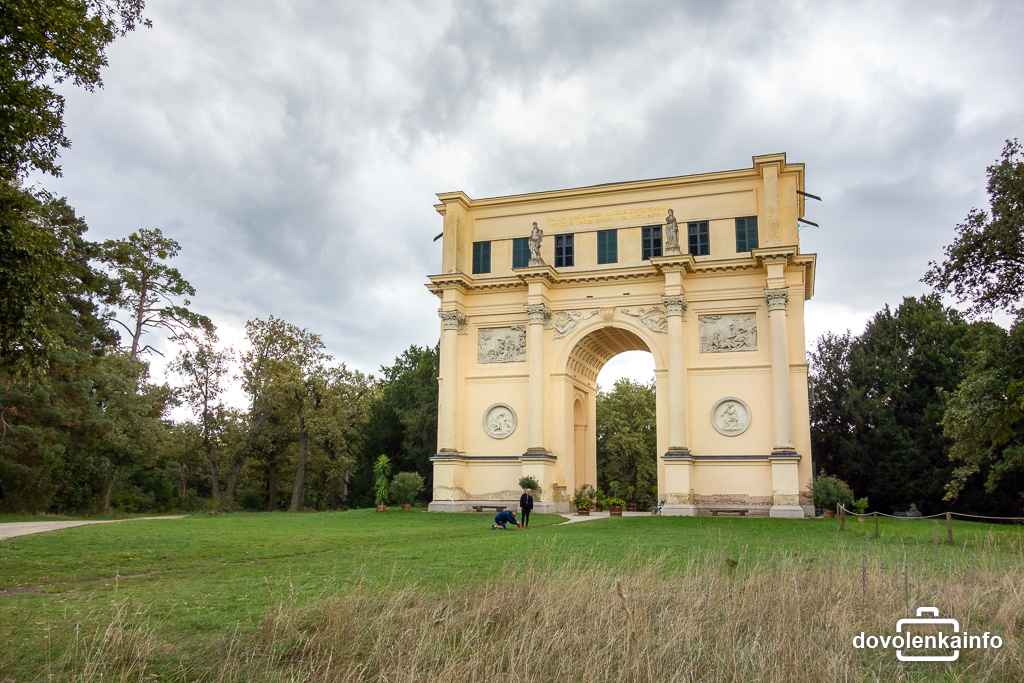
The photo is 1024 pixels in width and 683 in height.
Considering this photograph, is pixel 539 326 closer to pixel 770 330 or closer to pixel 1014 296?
pixel 770 330

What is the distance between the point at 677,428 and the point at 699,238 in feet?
30.8

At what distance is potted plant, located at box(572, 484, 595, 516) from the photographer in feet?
121

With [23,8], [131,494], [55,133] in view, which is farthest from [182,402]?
[23,8]

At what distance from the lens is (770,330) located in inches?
1385

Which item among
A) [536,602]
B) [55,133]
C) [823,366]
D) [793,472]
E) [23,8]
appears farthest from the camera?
[823,366]

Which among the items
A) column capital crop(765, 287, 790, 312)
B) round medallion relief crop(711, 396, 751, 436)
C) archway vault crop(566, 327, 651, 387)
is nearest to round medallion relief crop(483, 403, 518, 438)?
archway vault crop(566, 327, 651, 387)

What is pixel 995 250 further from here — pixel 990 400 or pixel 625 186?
pixel 625 186

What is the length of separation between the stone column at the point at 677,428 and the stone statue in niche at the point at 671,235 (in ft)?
7.08

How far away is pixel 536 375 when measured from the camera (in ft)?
124

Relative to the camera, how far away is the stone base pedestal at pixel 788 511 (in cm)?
3256

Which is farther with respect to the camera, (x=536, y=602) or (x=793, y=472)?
(x=793, y=472)

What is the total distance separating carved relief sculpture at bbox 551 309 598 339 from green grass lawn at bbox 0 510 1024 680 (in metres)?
15.5

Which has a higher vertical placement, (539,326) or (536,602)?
(539,326)

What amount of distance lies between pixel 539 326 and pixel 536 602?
99.2ft
